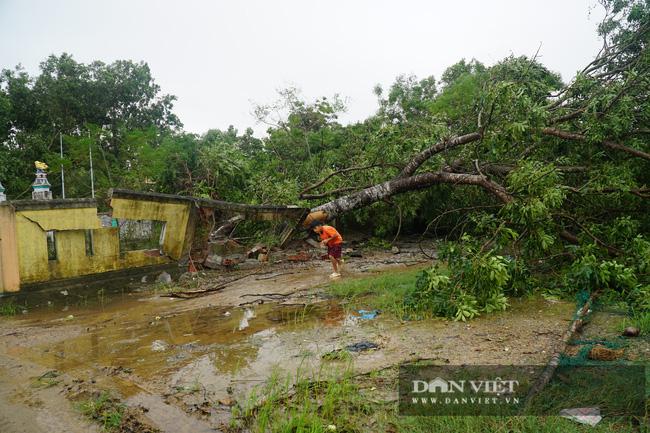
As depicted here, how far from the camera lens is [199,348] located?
4.38 metres

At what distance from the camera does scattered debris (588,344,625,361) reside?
3.32 meters

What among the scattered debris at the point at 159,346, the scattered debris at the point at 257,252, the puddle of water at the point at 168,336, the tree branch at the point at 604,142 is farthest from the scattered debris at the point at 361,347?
the scattered debris at the point at 257,252

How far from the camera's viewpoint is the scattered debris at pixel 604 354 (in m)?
3.32

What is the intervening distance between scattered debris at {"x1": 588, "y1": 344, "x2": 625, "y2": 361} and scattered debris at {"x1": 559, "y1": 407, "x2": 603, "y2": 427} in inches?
32.2

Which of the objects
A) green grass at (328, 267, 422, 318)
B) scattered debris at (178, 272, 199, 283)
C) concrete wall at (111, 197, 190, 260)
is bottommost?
scattered debris at (178, 272, 199, 283)

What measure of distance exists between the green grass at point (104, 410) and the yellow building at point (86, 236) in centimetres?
412

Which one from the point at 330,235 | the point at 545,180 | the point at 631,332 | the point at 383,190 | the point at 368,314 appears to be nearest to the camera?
the point at 631,332

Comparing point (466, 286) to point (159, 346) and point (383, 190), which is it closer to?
point (159, 346)

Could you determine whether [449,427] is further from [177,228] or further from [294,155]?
[294,155]

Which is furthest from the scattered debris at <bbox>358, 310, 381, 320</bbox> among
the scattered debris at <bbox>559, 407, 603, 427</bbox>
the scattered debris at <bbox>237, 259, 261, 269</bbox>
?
the scattered debris at <bbox>237, 259, 261, 269</bbox>

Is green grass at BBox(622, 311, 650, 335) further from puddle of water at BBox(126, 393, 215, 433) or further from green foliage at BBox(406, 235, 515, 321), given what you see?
puddle of water at BBox(126, 393, 215, 433)

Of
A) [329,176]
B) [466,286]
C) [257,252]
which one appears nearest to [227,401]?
[466,286]

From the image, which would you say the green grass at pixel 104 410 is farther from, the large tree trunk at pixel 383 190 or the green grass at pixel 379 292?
the large tree trunk at pixel 383 190

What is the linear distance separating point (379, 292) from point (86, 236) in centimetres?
469
